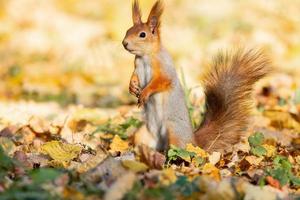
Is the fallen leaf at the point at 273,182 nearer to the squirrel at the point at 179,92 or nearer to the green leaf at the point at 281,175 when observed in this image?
the green leaf at the point at 281,175

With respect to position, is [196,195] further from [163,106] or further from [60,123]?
[60,123]

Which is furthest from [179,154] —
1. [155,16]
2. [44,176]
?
[44,176]

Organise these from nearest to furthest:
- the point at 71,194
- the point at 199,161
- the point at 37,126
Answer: the point at 71,194, the point at 199,161, the point at 37,126

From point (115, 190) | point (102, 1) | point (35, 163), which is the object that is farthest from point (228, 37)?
point (115, 190)

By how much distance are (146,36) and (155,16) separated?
105mm

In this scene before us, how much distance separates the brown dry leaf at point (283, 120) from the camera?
471 cm

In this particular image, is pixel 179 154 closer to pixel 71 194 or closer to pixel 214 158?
pixel 214 158

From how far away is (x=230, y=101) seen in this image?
390cm

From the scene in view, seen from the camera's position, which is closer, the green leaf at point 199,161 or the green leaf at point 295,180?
the green leaf at point 295,180

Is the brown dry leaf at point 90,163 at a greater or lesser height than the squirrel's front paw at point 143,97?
lesser

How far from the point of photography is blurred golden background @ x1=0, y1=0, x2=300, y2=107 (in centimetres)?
686

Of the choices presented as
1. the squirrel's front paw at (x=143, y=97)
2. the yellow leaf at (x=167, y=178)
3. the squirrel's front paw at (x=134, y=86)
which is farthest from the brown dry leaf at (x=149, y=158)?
the squirrel's front paw at (x=134, y=86)

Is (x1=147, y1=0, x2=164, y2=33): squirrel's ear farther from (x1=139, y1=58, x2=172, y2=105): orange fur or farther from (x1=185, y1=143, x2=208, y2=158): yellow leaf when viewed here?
(x1=185, y1=143, x2=208, y2=158): yellow leaf

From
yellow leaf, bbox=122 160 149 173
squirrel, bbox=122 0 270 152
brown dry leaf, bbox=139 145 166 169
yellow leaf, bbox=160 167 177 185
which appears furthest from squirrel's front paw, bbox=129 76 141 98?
yellow leaf, bbox=160 167 177 185
